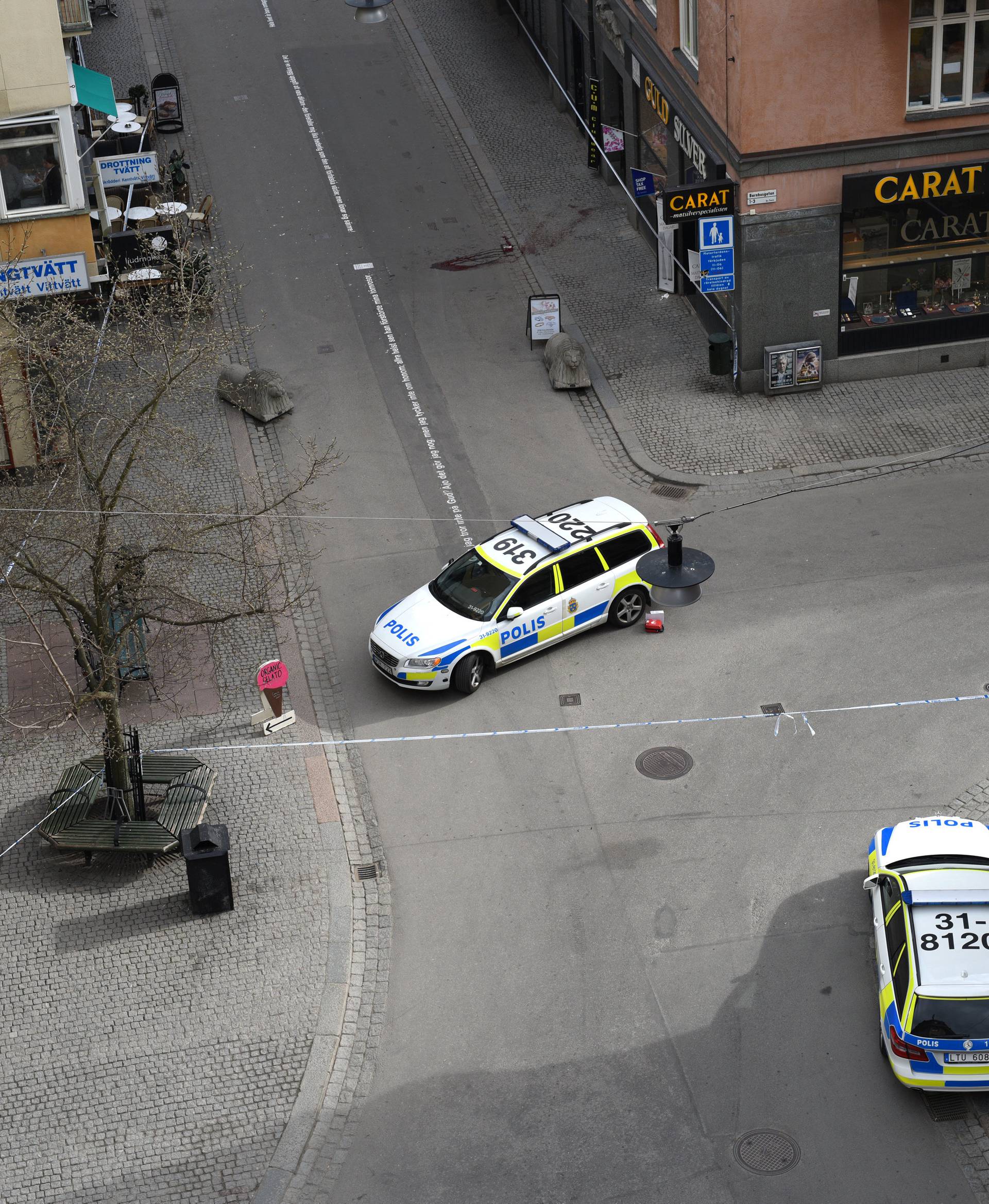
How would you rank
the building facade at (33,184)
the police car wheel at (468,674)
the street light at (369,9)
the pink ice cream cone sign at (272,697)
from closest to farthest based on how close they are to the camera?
the pink ice cream cone sign at (272,697) → the police car wheel at (468,674) → the building facade at (33,184) → the street light at (369,9)

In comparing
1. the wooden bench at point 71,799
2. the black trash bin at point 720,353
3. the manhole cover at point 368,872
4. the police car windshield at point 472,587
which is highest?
the black trash bin at point 720,353

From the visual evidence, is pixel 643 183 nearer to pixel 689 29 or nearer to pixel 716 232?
pixel 689 29

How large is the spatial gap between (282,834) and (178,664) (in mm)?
4313

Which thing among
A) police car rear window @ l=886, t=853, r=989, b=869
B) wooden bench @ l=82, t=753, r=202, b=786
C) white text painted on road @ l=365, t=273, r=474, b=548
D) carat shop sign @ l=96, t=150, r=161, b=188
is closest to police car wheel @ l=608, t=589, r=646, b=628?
white text painted on road @ l=365, t=273, r=474, b=548

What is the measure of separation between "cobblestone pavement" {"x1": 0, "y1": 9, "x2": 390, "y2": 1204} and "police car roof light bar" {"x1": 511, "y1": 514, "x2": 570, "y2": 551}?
3.79 metres

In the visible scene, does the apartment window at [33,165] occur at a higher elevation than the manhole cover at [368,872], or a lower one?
higher

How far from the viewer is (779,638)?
2384 cm

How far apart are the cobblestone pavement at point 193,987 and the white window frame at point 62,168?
966 centimetres

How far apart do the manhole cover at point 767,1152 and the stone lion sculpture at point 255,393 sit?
17.7m

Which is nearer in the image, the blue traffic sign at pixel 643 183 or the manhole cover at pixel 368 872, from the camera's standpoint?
the manhole cover at pixel 368 872

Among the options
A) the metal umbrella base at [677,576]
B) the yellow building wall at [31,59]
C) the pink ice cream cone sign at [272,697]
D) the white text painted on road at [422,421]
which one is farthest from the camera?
the white text painted on road at [422,421]

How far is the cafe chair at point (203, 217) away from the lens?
3634 centimetres

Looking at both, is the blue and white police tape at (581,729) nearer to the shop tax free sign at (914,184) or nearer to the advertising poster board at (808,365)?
the advertising poster board at (808,365)

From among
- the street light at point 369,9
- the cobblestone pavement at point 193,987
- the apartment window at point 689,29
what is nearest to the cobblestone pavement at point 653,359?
the apartment window at point 689,29
